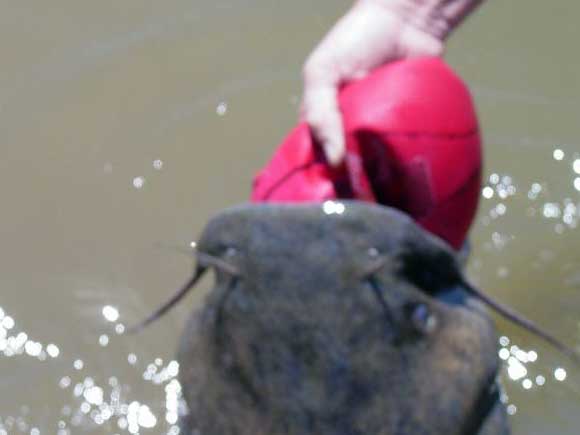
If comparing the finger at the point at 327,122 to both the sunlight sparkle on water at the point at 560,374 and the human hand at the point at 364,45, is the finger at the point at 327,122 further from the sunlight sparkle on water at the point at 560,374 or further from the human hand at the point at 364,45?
the sunlight sparkle on water at the point at 560,374

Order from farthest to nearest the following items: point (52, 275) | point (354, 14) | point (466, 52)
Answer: point (466, 52) < point (52, 275) < point (354, 14)

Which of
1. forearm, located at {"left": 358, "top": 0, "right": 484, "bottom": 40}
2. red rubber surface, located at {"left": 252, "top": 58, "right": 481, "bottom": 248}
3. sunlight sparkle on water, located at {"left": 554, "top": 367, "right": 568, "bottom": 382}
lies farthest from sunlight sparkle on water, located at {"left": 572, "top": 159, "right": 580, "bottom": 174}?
red rubber surface, located at {"left": 252, "top": 58, "right": 481, "bottom": 248}

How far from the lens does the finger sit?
1947 millimetres

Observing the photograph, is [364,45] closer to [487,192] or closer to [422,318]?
[422,318]

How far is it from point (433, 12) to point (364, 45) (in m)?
0.26

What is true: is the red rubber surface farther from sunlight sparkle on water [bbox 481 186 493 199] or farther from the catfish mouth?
sunlight sparkle on water [bbox 481 186 493 199]

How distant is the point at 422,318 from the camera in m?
1.77

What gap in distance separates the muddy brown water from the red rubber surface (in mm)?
922

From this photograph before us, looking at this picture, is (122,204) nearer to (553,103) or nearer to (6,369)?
(6,369)

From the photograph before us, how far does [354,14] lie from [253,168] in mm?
954

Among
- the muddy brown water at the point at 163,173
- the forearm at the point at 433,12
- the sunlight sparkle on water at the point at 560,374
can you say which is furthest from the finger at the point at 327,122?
the sunlight sparkle on water at the point at 560,374

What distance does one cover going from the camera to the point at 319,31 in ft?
11.7

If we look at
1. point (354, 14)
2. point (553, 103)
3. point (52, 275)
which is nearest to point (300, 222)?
point (354, 14)

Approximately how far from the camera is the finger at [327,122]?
76.7 inches
